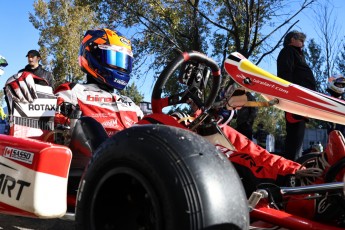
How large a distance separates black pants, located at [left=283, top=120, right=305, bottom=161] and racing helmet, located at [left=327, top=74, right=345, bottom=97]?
2.08 meters

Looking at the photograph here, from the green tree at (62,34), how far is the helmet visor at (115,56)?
1976 cm

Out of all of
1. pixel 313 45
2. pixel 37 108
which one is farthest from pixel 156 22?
pixel 313 45

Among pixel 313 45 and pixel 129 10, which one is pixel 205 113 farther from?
pixel 313 45

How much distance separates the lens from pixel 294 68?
5164 mm

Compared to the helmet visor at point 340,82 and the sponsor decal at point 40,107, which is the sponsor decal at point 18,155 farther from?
the helmet visor at point 340,82

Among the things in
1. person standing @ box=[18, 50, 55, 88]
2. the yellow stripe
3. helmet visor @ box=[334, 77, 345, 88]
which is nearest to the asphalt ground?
the yellow stripe

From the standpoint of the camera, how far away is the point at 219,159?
1.49m

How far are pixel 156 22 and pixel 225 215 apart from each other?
51.9ft

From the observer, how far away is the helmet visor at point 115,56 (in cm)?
383

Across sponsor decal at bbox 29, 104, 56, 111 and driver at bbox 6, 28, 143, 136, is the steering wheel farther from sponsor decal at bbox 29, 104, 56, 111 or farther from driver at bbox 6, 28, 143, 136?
sponsor decal at bbox 29, 104, 56, 111

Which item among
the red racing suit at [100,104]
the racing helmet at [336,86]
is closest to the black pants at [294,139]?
the red racing suit at [100,104]

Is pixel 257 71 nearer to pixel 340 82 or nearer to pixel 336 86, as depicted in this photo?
pixel 336 86

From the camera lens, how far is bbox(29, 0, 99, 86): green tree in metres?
23.2

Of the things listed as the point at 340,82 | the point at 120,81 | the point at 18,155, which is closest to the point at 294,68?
the point at 340,82
